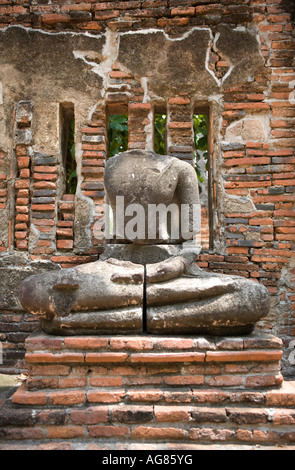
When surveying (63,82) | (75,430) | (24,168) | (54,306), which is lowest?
(75,430)

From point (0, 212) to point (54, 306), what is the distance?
1.98 m

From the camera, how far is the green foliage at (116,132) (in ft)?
15.8

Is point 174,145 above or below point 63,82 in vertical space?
below

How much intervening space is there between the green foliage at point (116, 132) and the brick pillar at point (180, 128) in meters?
1.07

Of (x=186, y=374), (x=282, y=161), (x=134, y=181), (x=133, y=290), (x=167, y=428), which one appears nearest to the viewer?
(x=167, y=428)

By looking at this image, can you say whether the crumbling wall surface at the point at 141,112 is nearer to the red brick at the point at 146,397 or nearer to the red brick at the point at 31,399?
the red brick at the point at 31,399

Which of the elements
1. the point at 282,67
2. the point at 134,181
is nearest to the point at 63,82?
the point at 134,181

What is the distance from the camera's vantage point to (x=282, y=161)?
3795mm

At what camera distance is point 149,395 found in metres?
2.13

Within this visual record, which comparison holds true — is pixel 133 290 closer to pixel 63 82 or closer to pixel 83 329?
pixel 83 329

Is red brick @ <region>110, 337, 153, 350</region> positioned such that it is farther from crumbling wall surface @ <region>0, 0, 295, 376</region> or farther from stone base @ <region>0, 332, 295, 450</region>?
crumbling wall surface @ <region>0, 0, 295, 376</region>

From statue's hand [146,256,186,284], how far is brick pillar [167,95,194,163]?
5.42 feet

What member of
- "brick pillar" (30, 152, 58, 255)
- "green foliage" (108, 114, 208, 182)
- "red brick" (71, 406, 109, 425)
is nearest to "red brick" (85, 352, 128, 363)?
"red brick" (71, 406, 109, 425)

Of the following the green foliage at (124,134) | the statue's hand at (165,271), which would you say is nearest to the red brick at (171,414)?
the statue's hand at (165,271)
